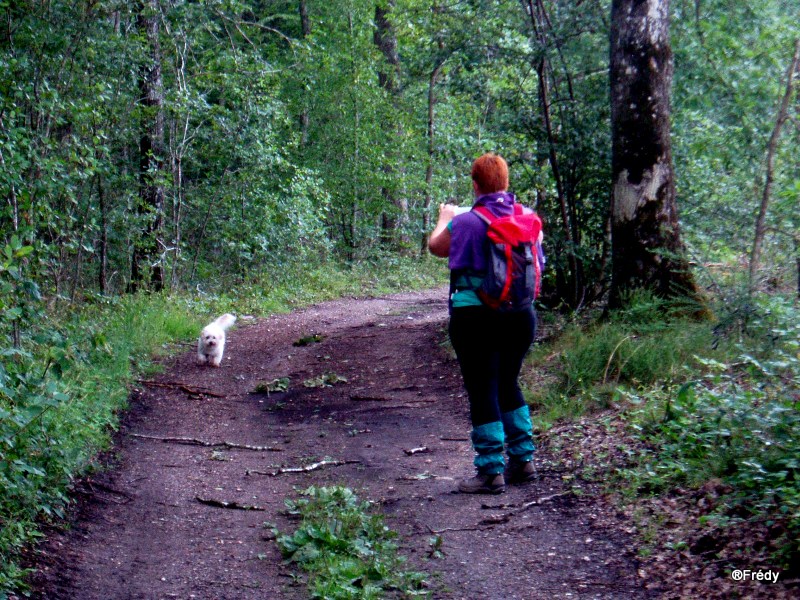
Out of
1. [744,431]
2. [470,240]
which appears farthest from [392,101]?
[744,431]

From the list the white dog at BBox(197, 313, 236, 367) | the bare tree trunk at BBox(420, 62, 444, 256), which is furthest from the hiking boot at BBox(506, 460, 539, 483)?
the bare tree trunk at BBox(420, 62, 444, 256)

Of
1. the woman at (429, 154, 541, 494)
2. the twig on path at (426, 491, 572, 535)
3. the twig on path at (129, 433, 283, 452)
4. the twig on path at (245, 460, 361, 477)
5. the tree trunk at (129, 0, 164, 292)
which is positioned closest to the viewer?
the twig on path at (426, 491, 572, 535)

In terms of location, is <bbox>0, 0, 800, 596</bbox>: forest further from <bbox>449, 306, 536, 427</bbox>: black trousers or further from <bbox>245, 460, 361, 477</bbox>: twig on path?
<bbox>245, 460, 361, 477</bbox>: twig on path

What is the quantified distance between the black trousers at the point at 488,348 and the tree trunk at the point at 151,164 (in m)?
8.66

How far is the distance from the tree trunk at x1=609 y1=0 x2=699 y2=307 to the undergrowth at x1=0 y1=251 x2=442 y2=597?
5.16 m

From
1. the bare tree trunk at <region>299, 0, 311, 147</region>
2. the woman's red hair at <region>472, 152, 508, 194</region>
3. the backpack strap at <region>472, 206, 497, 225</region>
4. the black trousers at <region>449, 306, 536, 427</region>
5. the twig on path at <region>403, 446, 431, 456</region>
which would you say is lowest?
the twig on path at <region>403, 446, 431, 456</region>

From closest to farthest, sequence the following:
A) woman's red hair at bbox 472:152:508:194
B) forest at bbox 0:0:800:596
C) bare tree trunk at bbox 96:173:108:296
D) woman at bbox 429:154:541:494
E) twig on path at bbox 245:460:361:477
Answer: forest at bbox 0:0:800:596 → woman at bbox 429:154:541:494 → woman's red hair at bbox 472:152:508:194 → twig on path at bbox 245:460:361:477 → bare tree trunk at bbox 96:173:108:296

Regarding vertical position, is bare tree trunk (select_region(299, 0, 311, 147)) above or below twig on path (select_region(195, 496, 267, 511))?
above

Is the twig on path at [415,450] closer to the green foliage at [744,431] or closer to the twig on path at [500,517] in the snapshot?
the twig on path at [500,517]

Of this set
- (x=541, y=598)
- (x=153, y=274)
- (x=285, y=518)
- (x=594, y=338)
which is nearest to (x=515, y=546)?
(x=541, y=598)

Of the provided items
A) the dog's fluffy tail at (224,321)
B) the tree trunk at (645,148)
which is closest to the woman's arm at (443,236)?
the tree trunk at (645,148)

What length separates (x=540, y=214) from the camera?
10531mm

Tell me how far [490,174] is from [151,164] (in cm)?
964

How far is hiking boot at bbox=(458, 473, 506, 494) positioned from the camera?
5.25 m
